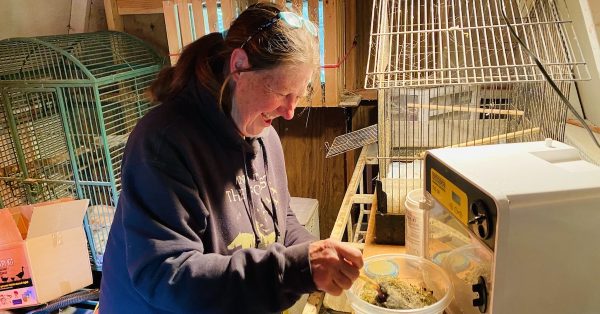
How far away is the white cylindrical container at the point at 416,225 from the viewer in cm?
104

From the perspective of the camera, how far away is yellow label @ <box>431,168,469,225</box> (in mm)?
777

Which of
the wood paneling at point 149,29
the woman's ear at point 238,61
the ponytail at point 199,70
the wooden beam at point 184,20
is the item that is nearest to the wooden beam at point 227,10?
the wooden beam at point 184,20

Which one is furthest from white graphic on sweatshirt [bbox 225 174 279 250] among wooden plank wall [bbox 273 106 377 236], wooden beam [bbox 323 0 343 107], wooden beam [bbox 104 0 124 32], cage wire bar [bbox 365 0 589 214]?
wooden beam [bbox 104 0 124 32]

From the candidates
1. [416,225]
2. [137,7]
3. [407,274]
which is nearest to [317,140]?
[137,7]

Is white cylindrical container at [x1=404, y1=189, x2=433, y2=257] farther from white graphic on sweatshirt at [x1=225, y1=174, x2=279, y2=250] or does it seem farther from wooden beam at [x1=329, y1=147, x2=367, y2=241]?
white graphic on sweatshirt at [x1=225, y1=174, x2=279, y2=250]

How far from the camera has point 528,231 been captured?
0.67 m

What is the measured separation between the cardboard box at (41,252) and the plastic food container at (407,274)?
1550mm

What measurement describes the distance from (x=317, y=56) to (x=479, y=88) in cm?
71

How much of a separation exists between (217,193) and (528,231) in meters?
0.55

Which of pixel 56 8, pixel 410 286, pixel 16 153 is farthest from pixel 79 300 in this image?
pixel 410 286

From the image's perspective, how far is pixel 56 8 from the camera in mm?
2406

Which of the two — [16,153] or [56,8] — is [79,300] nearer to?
[16,153]

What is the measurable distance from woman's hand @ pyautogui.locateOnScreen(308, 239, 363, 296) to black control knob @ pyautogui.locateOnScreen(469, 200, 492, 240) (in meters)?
0.21

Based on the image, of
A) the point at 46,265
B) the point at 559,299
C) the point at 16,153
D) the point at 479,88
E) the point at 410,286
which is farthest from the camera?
the point at 16,153
